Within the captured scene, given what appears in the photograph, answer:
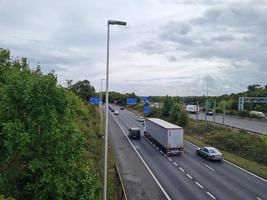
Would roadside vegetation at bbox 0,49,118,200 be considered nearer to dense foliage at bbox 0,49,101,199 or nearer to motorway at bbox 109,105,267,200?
dense foliage at bbox 0,49,101,199

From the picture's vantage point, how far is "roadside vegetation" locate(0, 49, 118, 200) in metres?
16.2

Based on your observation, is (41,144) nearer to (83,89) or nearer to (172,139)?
(172,139)

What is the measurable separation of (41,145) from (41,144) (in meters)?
0.08

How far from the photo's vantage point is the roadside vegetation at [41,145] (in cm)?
1623

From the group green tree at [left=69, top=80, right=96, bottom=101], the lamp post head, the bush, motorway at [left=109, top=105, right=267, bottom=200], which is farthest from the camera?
the bush

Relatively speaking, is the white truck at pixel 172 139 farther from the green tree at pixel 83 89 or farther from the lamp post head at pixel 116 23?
the green tree at pixel 83 89

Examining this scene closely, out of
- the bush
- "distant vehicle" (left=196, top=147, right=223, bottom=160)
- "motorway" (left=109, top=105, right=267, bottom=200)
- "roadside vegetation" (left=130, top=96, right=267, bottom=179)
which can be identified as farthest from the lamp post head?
the bush

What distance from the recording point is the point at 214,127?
62.9 meters

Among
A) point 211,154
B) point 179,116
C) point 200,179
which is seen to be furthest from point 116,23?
point 179,116

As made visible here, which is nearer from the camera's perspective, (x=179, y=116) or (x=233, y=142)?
(x=233, y=142)

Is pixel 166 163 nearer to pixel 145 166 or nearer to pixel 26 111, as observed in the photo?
pixel 145 166

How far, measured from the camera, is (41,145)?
17.1 metres

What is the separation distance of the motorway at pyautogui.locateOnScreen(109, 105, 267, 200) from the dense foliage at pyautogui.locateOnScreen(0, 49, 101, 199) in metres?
10.8

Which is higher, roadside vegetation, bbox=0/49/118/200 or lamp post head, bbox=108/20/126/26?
lamp post head, bbox=108/20/126/26
